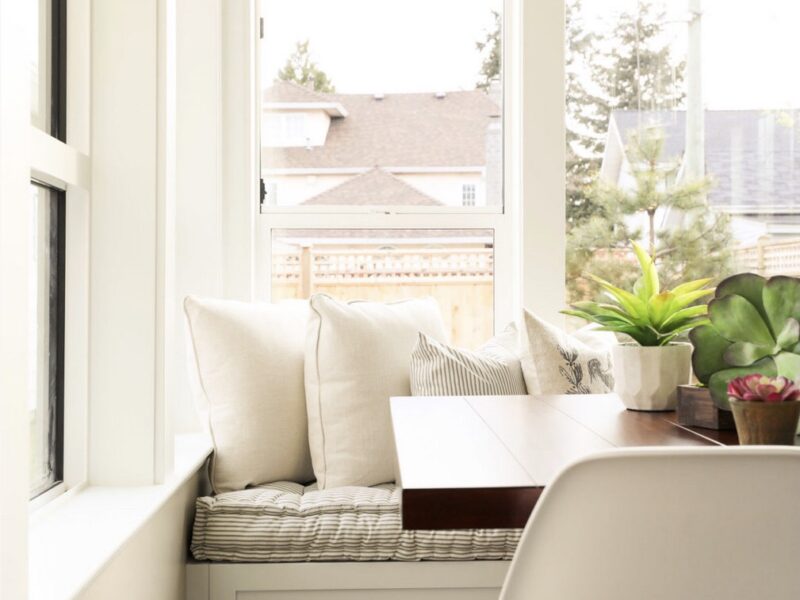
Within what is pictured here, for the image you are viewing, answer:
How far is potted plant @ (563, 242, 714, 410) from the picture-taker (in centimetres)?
160

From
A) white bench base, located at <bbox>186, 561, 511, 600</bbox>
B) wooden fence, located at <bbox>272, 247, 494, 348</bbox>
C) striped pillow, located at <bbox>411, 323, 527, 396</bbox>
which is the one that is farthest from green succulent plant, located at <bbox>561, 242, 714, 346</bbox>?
wooden fence, located at <bbox>272, 247, 494, 348</bbox>

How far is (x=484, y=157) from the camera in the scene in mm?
3074

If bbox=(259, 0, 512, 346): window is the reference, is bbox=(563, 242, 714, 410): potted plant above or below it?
below

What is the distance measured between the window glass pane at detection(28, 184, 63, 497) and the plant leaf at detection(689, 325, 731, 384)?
3.94 feet

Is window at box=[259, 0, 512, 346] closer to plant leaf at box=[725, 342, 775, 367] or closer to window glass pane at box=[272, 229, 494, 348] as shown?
window glass pane at box=[272, 229, 494, 348]

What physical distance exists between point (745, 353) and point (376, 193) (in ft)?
6.18

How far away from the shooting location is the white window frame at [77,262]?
181 centimetres

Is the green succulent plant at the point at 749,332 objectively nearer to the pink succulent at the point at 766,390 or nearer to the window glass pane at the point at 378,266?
the pink succulent at the point at 766,390

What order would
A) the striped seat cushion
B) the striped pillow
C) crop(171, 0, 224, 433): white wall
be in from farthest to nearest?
crop(171, 0, 224, 433): white wall → the striped pillow → the striped seat cushion

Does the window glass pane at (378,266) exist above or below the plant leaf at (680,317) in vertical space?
above

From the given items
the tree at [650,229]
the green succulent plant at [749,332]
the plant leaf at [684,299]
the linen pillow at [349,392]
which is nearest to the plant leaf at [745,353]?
the green succulent plant at [749,332]

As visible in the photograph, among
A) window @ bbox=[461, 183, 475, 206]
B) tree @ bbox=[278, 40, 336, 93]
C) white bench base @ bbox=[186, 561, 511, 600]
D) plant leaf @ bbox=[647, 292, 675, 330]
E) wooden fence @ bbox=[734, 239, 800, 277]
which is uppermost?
tree @ bbox=[278, 40, 336, 93]

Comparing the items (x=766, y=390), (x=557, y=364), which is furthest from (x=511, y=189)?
(x=766, y=390)

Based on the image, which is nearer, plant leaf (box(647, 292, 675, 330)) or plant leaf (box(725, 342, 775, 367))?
plant leaf (box(725, 342, 775, 367))
